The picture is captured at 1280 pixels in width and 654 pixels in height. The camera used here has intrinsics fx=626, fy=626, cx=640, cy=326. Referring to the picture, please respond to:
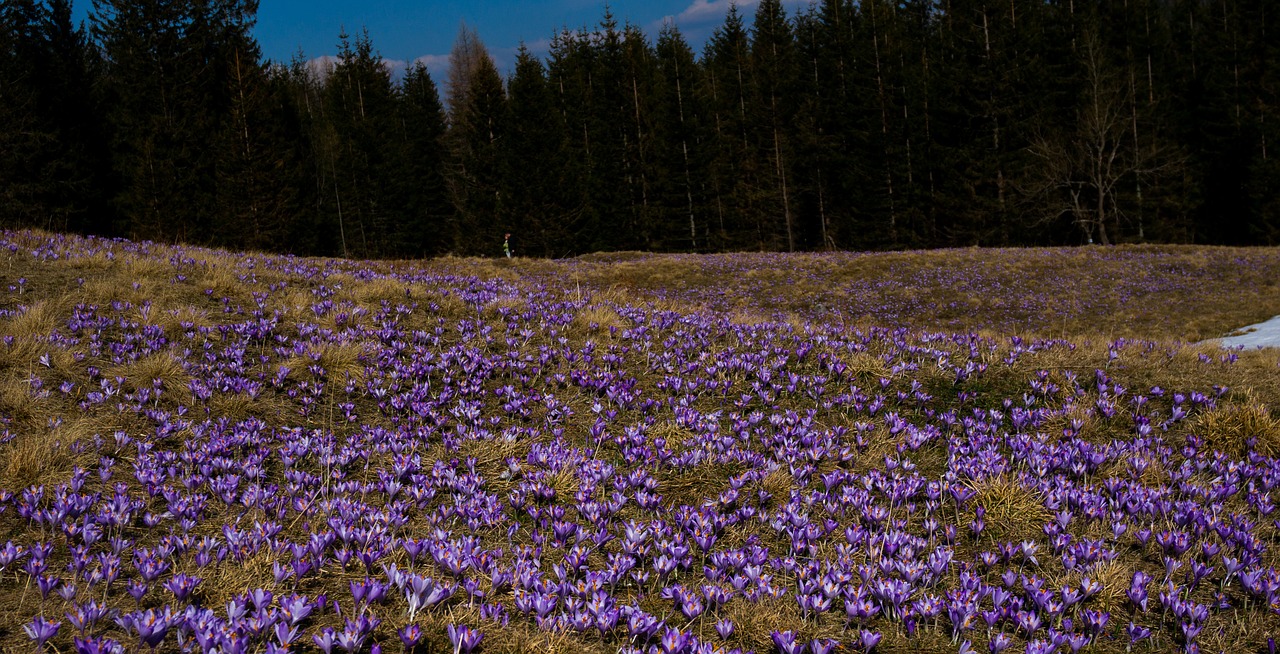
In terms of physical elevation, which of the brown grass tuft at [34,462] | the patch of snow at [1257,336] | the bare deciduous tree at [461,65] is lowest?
the patch of snow at [1257,336]

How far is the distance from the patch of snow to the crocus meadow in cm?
869

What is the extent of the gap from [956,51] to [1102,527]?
4603cm

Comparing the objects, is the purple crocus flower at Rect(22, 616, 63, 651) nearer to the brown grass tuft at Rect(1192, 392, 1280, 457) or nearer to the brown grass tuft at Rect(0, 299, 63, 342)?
the brown grass tuft at Rect(0, 299, 63, 342)

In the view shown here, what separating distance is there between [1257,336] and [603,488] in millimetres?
17618

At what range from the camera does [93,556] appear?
2.70 m

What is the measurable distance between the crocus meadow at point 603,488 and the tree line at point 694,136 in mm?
31193

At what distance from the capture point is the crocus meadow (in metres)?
2.49

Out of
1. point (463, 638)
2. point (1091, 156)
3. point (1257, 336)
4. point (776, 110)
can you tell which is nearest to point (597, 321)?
point (463, 638)

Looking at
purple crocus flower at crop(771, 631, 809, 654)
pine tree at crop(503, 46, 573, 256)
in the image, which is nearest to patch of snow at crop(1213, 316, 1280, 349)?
purple crocus flower at crop(771, 631, 809, 654)

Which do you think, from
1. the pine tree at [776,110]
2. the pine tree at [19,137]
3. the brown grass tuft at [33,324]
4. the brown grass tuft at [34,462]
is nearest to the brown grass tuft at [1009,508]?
the brown grass tuft at [34,462]

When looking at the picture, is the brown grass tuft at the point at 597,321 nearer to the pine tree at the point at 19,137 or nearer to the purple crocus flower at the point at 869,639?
the purple crocus flower at the point at 869,639

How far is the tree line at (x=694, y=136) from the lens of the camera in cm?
3272

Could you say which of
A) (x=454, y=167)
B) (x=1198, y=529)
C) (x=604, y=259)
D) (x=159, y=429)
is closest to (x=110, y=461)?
(x=159, y=429)

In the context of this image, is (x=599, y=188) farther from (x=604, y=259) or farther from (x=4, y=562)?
(x=4, y=562)
